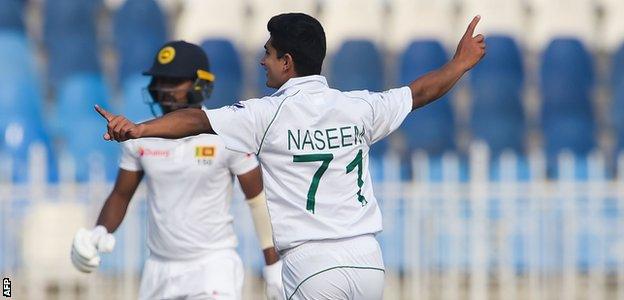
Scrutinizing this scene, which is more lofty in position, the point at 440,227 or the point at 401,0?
the point at 401,0

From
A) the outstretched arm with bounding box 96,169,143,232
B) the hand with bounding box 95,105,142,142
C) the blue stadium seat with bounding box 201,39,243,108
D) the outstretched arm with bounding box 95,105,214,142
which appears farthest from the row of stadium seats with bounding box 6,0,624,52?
the hand with bounding box 95,105,142,142

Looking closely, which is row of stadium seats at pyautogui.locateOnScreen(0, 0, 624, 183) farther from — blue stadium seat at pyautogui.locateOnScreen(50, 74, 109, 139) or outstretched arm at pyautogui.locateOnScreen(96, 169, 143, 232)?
outstretched arm at pyautogui.locateOnScreen(96, 169, 143, 232)

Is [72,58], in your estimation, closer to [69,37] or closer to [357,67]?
[69,37]

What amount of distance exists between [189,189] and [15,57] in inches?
348

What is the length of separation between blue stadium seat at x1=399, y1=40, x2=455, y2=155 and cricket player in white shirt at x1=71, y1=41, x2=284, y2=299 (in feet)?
26.2

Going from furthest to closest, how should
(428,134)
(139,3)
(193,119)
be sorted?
(139,3) < (428,134) < (193,119)

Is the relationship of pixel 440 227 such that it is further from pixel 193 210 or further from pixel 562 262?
pixel 193 210

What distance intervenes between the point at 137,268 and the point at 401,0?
5.52 meters

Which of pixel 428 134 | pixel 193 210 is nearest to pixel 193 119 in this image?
pixel 193 210

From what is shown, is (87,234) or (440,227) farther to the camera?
(440,227)

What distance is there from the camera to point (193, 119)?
5.75 meters

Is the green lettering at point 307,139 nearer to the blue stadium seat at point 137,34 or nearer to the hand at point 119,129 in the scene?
the hand at point 119,129

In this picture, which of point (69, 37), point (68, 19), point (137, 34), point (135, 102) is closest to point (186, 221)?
point (135, 102)

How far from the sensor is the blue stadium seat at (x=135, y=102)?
15.5 metres
